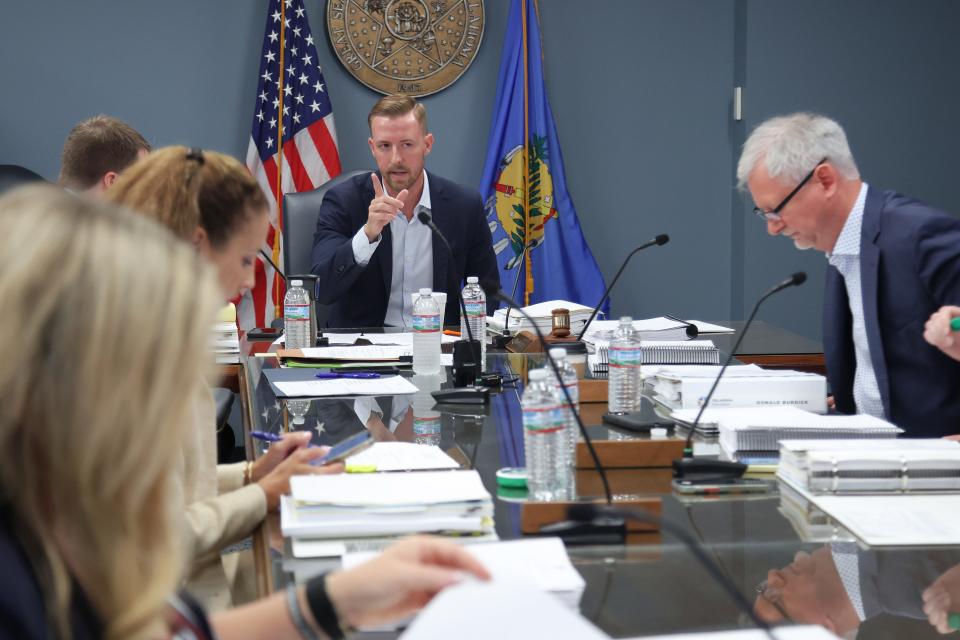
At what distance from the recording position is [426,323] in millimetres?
2748

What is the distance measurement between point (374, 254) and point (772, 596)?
2.84 metres

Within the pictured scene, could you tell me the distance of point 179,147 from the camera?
158cm

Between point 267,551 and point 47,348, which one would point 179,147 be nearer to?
point 267,551

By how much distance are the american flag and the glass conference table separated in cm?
302

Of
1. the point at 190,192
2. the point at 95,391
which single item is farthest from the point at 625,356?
the point at 95,391

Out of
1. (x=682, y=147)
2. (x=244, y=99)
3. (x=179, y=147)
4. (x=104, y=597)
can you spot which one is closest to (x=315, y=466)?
(x=179, y=147)

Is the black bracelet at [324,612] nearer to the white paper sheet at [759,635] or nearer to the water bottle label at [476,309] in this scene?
the white paper sheet at [759,635]

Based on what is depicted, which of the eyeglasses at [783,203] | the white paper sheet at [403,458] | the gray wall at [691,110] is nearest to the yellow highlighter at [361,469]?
the white paper sheet at [403,458]

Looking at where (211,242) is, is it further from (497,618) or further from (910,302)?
(910,302)

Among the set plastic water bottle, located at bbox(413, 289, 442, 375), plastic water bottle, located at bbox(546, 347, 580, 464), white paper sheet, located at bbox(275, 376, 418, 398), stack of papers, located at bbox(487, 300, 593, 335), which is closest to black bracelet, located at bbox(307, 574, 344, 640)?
plastic water bottle, located at bbox(546, 347, 580, 464)

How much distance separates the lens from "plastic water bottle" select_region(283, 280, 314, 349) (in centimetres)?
316

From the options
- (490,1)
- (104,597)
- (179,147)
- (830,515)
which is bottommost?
(830,515)

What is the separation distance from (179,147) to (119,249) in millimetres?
932

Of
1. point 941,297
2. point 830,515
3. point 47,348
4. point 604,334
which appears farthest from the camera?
point 604,334
